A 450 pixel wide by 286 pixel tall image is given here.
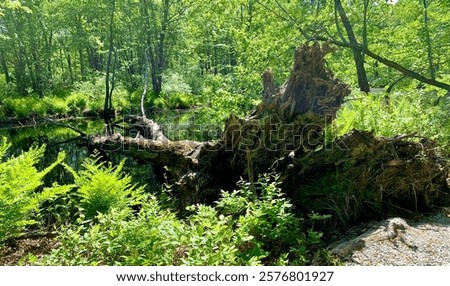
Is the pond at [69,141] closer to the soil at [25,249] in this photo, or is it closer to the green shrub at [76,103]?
the green shrub at [76,103]

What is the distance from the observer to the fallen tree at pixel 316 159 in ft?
16.2

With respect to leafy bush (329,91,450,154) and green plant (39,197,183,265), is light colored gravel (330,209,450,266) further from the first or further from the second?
green plant (39,197,183,265)

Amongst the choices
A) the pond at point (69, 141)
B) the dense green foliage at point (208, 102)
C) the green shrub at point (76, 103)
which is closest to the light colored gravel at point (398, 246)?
the dense green foliage at point (208, 102)

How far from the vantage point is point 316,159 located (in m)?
5.17

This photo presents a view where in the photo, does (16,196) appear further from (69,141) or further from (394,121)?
(69,141)

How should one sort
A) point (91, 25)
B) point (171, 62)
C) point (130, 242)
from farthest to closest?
point (171, 62), point (91, 25), point (130, 242)

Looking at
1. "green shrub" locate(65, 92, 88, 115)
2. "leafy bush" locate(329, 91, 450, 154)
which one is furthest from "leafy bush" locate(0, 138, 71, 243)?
"green shrub" locate(65, 92, 88, 115)

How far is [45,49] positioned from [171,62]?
14832 millimetres

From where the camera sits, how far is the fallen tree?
4.95 metres

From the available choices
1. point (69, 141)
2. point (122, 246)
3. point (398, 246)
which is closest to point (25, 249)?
point (122, 246)

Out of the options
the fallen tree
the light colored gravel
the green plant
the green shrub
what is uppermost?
the green shrub
